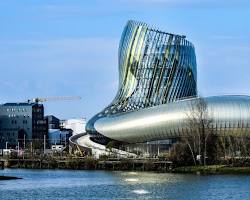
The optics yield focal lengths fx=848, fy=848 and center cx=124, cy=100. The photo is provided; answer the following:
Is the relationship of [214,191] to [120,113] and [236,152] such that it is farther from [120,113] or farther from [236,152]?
[120,113]

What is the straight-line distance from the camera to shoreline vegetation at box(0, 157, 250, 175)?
89.9m

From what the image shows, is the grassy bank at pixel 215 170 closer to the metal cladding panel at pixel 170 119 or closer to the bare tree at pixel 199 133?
the bare tree at pixel 199 133

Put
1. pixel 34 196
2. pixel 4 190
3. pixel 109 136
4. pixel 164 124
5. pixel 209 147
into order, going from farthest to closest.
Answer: pixel 109 136 → pixel 164 124 → pixel 209 147 → pixel 4 190 → pixel 34 196

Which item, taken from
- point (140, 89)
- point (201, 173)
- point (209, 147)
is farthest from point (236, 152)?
point (140, 89)

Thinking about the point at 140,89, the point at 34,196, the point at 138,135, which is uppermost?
the point at 140,89

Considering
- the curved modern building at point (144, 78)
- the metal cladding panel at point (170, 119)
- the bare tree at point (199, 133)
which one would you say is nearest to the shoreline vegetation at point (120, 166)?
the bare tree at point (199, 133)

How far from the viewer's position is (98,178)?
8688 cm

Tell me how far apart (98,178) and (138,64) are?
238 ft

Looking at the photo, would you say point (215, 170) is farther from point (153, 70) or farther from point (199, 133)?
point (153, 70)

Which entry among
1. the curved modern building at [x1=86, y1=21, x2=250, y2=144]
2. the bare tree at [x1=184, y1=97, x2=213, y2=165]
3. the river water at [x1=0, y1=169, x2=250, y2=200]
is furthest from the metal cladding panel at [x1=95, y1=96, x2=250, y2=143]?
the river water at [x1=0, y1=169, x2=250, y2=200]

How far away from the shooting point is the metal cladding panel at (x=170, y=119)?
11912 centimetres

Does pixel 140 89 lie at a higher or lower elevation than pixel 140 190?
higher

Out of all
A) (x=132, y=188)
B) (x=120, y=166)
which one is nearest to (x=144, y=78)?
(x=120, y=166)

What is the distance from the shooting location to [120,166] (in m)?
110
